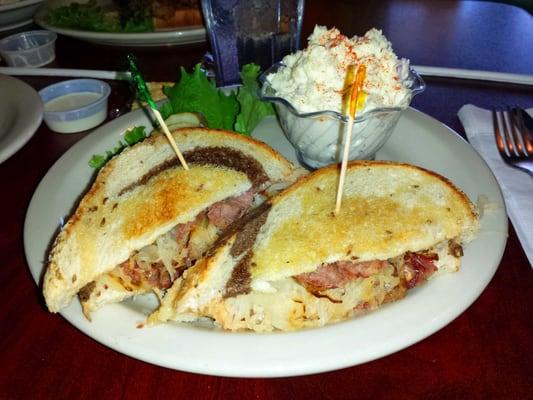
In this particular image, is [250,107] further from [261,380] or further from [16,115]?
[261,380]

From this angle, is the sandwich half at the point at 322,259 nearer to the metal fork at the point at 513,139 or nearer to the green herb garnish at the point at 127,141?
the metal fork at the point at 513,139

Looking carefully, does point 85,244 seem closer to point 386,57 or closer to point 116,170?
point 116,170

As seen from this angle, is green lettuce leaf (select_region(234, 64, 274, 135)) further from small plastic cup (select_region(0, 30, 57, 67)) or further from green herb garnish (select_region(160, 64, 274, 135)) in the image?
small plastic cup (select_region(0, 30, 57, 67))

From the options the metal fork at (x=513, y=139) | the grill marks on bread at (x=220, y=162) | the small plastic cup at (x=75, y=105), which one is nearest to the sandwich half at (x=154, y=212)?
the grill marks on bread at (x=220, y=162)

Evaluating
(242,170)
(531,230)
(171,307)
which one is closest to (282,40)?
(242,170)

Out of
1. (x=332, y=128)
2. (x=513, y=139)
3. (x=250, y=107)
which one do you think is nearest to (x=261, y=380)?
(x=332, y=128)

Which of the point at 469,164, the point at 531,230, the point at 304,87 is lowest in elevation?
the point at 531,230
